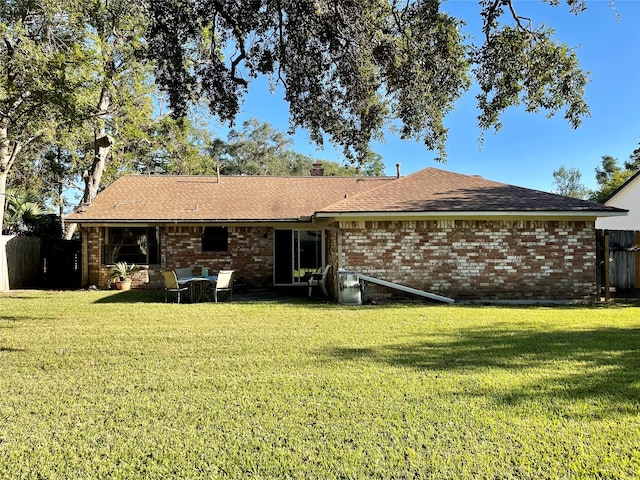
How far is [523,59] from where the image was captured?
6.82m

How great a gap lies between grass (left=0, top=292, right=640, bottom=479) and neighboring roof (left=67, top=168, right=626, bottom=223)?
4.28 meters

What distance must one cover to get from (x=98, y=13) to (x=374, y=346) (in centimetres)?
893

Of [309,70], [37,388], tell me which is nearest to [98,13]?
[309,70]

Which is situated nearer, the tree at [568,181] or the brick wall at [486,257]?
the brick wall at [486,257]

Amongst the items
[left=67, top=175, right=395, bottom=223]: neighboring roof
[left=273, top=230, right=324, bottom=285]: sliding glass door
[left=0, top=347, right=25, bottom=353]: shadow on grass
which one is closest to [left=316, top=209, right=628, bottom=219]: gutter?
[left=67, top=175, right=395, bottom=223]: neighboring roof

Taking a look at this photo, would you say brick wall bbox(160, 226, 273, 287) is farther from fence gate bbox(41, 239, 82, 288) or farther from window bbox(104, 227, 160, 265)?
fence gate bbox(41, 239, 82, 288)

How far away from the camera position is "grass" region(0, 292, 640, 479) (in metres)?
3.30

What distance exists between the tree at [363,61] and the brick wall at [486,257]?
14.4ft

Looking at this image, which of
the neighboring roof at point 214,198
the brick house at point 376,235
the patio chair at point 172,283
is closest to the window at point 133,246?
the brick house at point 376,235

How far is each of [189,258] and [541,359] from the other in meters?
13.1

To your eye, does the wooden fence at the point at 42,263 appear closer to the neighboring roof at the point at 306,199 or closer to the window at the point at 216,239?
the neighboring roof at the point at 306,199

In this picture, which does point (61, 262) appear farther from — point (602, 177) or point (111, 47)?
point (602, 177)

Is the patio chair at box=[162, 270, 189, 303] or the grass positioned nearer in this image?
the grass

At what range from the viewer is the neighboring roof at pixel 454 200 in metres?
11.7
